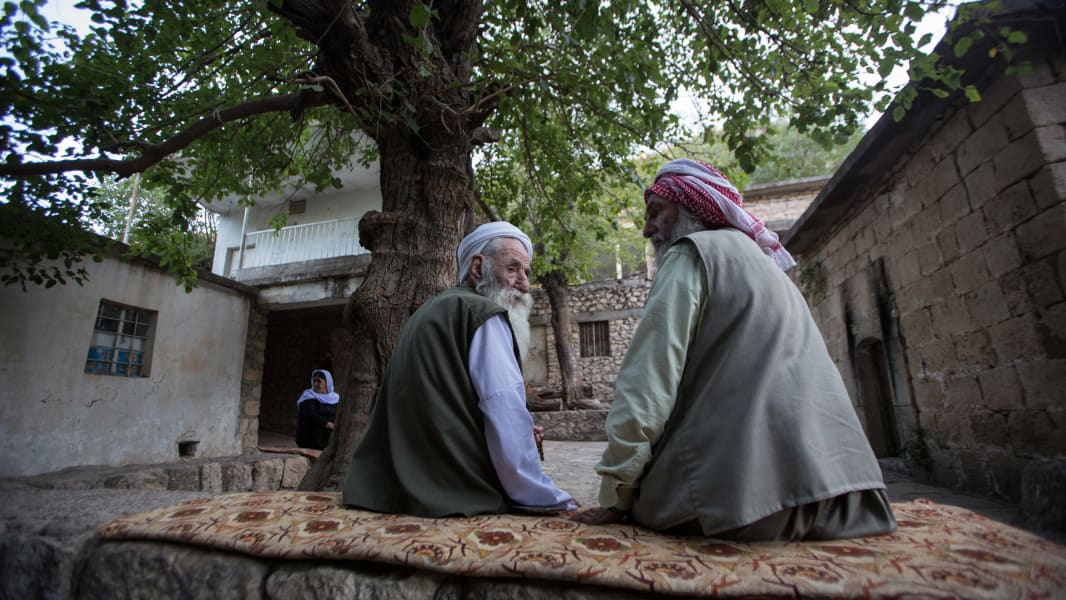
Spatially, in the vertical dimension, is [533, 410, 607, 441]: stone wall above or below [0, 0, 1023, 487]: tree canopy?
below

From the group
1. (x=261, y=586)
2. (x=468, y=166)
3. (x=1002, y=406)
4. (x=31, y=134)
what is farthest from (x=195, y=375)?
(x=1002, y=406)

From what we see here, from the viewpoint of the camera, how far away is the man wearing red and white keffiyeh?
1476 millimetres

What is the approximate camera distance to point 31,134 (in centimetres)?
345

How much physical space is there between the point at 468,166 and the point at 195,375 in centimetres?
687

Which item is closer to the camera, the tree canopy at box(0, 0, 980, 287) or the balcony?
the tree canopy at box(0, 0, 980, 287)

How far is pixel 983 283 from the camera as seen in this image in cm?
403

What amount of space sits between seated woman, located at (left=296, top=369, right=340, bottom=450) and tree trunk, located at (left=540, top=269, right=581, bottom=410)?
8105mm

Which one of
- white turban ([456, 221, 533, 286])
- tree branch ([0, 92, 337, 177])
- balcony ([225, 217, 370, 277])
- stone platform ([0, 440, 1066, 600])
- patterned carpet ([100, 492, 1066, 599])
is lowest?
stone platform ([0, 440, 1066, 600])

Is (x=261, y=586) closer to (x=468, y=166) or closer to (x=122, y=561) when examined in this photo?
(x=122, y=561)

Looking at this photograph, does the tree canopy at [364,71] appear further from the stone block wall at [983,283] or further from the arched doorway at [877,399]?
the arched doorway at [877,399]

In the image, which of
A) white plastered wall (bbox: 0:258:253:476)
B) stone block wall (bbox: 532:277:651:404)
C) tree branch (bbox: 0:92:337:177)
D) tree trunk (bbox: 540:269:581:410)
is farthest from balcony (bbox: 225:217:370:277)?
stone block wall (bbox: 532:277:651:404)

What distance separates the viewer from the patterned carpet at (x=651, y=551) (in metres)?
1.13

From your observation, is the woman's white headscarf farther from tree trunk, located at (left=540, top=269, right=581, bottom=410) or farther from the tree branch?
tree trunk, located at (left=540, top=269, right=581, bottom=410)

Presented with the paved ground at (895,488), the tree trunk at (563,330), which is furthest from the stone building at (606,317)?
the paved ground at (895,488)
